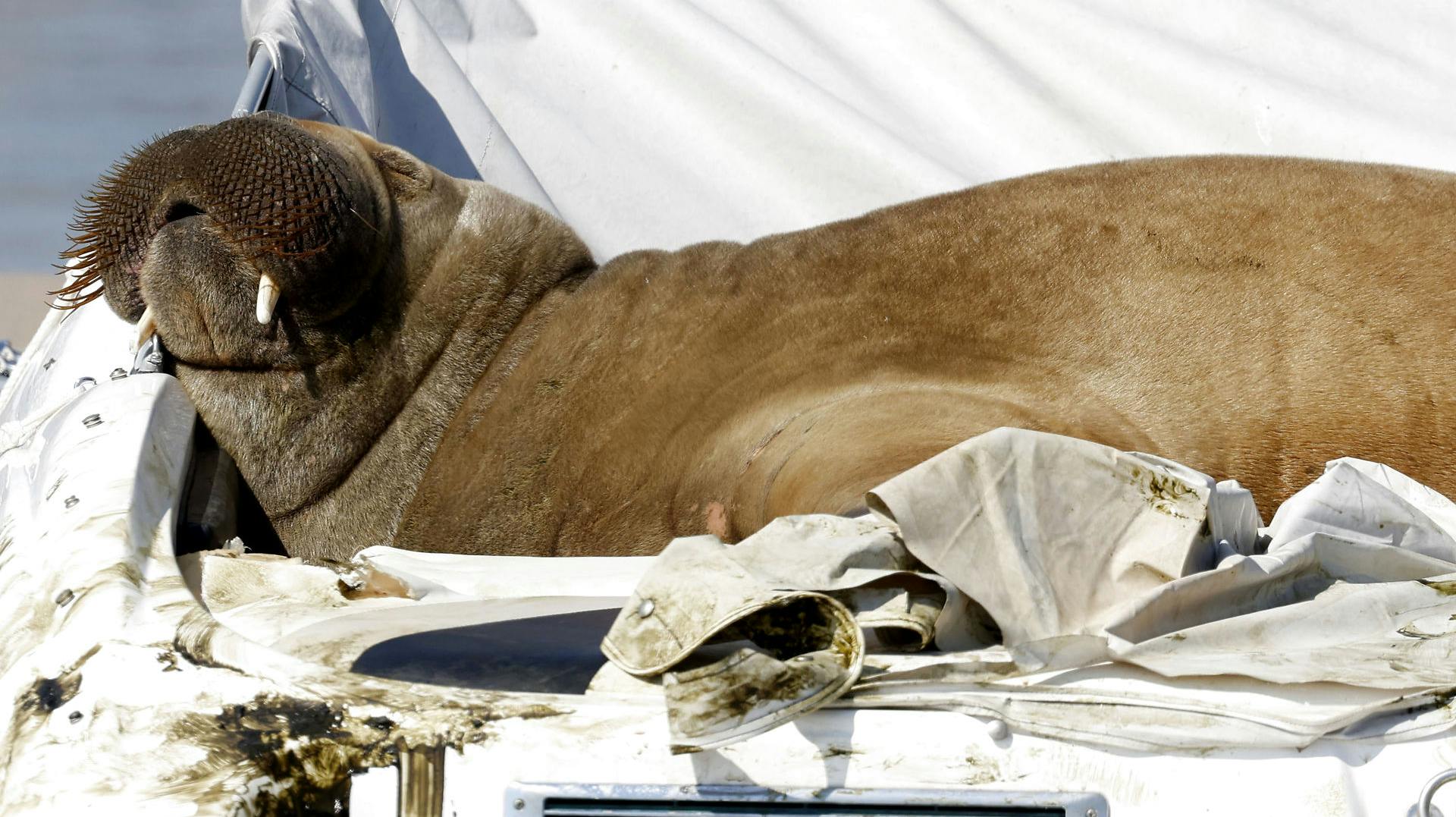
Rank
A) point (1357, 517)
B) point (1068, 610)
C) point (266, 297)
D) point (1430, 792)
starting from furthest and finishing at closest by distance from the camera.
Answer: point (266, 297), point (1357, 517), point (1068, 610), point (1430, 792)

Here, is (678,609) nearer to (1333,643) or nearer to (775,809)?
(775,809)

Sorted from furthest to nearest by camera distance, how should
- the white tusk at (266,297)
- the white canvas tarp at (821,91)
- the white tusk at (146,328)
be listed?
the white canvas tarp at (821,91) → the white tusk at (146,328) → the white tusk at (266,297)

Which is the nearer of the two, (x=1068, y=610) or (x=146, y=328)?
(x=1068, y=610)

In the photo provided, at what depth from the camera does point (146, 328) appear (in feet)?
9.91

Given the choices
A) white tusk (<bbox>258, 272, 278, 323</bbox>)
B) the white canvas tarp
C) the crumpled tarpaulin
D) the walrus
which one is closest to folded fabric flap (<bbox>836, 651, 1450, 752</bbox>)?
the crumpled tarpaulin

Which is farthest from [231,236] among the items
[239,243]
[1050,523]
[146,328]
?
[1050,523]

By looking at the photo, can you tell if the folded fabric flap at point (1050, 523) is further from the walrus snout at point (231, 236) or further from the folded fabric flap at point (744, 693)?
the walrus snout at point (231, 236)

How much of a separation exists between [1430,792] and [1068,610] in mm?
398

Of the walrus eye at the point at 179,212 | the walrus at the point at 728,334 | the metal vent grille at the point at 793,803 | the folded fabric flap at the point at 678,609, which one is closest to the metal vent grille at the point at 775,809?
the metal vent grille at the point at 793,803

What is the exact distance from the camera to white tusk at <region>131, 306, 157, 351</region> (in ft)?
9.88

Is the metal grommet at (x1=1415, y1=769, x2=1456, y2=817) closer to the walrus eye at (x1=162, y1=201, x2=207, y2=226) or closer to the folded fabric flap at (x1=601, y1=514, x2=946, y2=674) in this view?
the folded fabric flap at (x1=601, y1=514, x2=946, y2=674)

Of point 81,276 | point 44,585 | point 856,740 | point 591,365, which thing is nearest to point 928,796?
point 856,740

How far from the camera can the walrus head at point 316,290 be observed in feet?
9.56

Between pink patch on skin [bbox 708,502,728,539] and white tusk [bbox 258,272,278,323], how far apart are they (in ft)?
3.34
